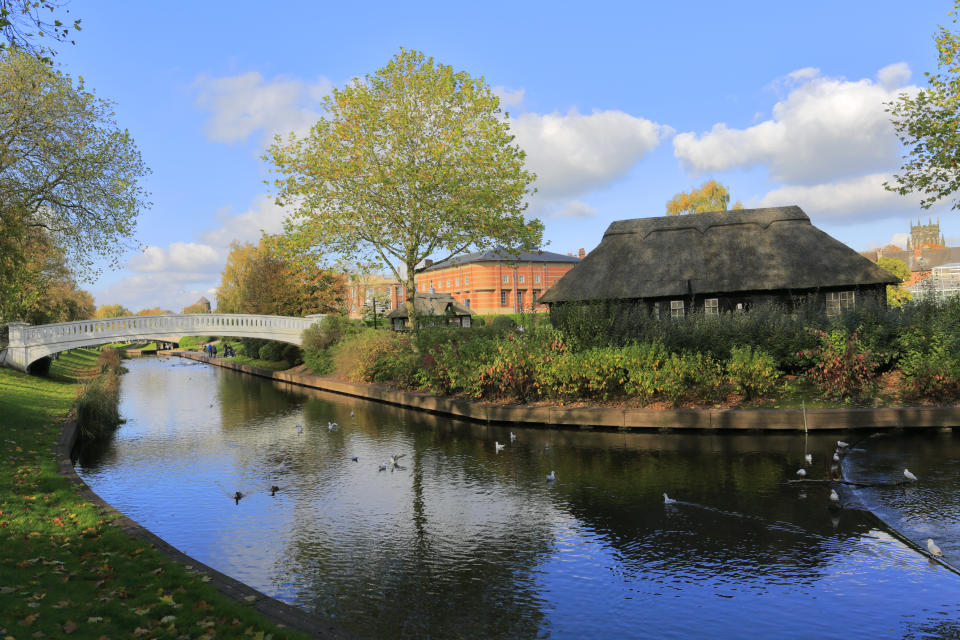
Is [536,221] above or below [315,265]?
Result: above

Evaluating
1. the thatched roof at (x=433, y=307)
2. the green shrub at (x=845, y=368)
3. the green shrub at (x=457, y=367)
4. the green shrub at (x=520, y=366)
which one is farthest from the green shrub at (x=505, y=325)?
the thatched roof at (x=433, y=307)

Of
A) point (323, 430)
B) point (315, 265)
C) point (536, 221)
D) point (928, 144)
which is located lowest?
point (323, 430)

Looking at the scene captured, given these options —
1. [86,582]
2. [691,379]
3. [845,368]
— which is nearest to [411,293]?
[691,379]

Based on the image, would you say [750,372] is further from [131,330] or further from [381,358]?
[131,330]

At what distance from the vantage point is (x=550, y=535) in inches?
315

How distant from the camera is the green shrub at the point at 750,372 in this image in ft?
50.6

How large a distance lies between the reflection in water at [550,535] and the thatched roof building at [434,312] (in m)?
21.5

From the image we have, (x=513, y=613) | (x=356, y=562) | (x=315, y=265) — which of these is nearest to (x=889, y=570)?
(x=513, y=613)

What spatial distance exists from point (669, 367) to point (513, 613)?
36.1 feet

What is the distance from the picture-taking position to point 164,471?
13234 mm

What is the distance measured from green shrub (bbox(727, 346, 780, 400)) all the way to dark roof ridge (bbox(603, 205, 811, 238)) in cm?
1643

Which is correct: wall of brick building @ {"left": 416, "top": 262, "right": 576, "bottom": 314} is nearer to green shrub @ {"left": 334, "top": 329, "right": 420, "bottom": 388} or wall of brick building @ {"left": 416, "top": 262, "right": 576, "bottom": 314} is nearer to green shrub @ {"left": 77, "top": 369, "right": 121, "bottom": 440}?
green shrub @ {"left": 334, "top": 329, "right": 420, "bottom": 388}

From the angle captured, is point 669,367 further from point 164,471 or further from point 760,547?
point 164,471

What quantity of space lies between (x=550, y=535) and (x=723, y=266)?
23.8 m
